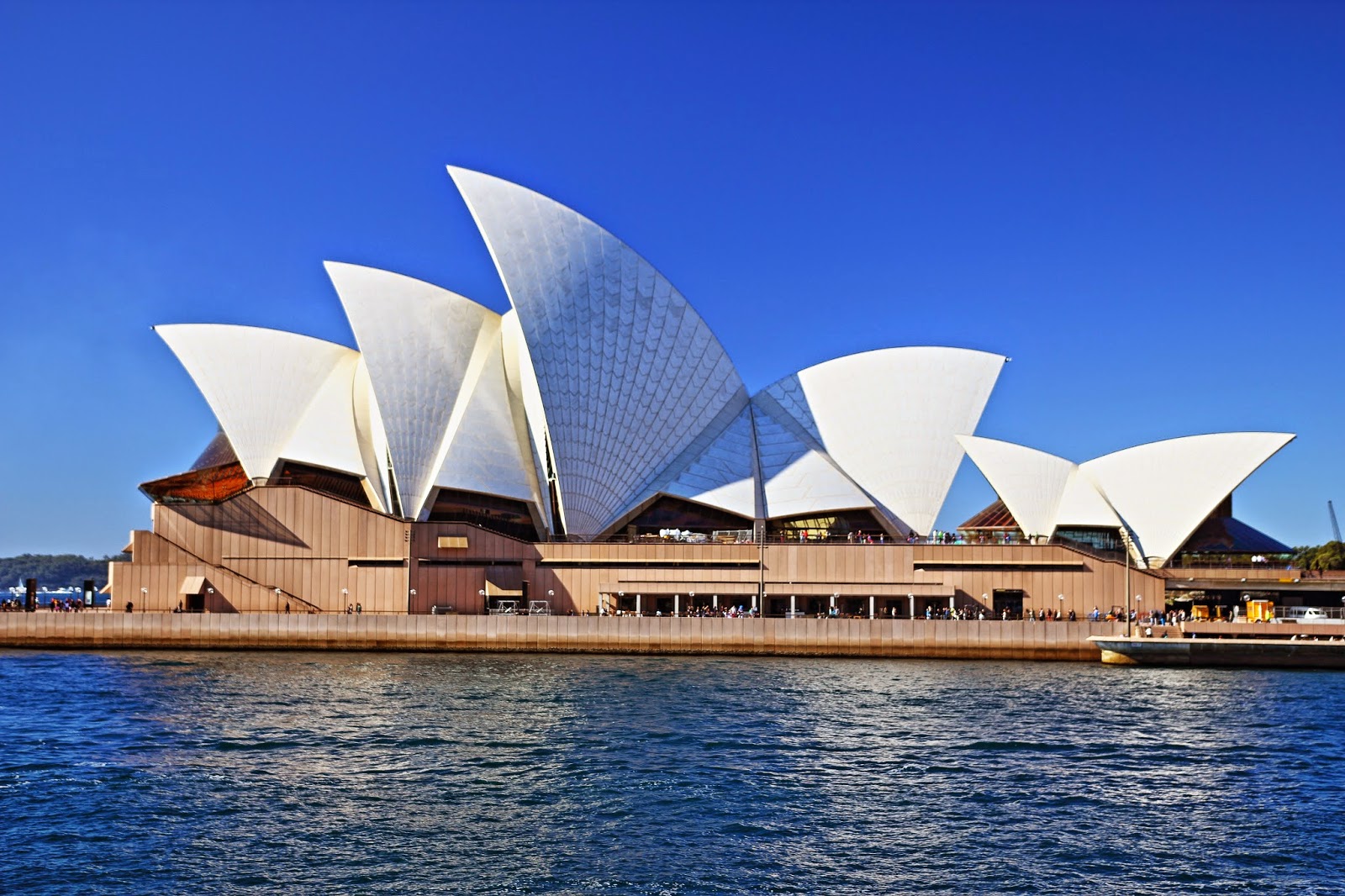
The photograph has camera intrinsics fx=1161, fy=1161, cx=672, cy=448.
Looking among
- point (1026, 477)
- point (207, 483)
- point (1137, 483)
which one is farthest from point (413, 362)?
point (1137, 483)

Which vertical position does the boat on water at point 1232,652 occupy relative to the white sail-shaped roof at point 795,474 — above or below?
below

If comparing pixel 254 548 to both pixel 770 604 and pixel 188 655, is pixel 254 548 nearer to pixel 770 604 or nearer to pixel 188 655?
pixel 188 655

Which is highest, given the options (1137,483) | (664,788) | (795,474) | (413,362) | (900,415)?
A: (413,362)

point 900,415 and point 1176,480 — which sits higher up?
point 900,415

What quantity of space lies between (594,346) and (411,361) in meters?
7.07

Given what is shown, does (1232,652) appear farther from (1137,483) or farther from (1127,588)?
(1137,483)

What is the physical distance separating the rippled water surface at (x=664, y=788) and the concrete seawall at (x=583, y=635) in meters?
10.1

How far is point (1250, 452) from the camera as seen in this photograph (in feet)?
147

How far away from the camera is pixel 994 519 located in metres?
48.8

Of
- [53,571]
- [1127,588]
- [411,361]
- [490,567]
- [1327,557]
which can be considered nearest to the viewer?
[1127,588]

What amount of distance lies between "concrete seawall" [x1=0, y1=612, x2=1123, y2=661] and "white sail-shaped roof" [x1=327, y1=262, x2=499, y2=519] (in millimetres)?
5388

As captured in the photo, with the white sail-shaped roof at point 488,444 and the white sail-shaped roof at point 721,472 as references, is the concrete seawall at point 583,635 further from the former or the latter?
the white sail-shaped roof at point 721,472

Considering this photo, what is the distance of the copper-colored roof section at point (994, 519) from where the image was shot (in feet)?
157

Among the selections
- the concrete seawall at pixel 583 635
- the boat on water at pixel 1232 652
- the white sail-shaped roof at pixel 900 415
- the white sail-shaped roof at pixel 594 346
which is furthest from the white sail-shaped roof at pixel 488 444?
the boat on water at pixel 1232 652
